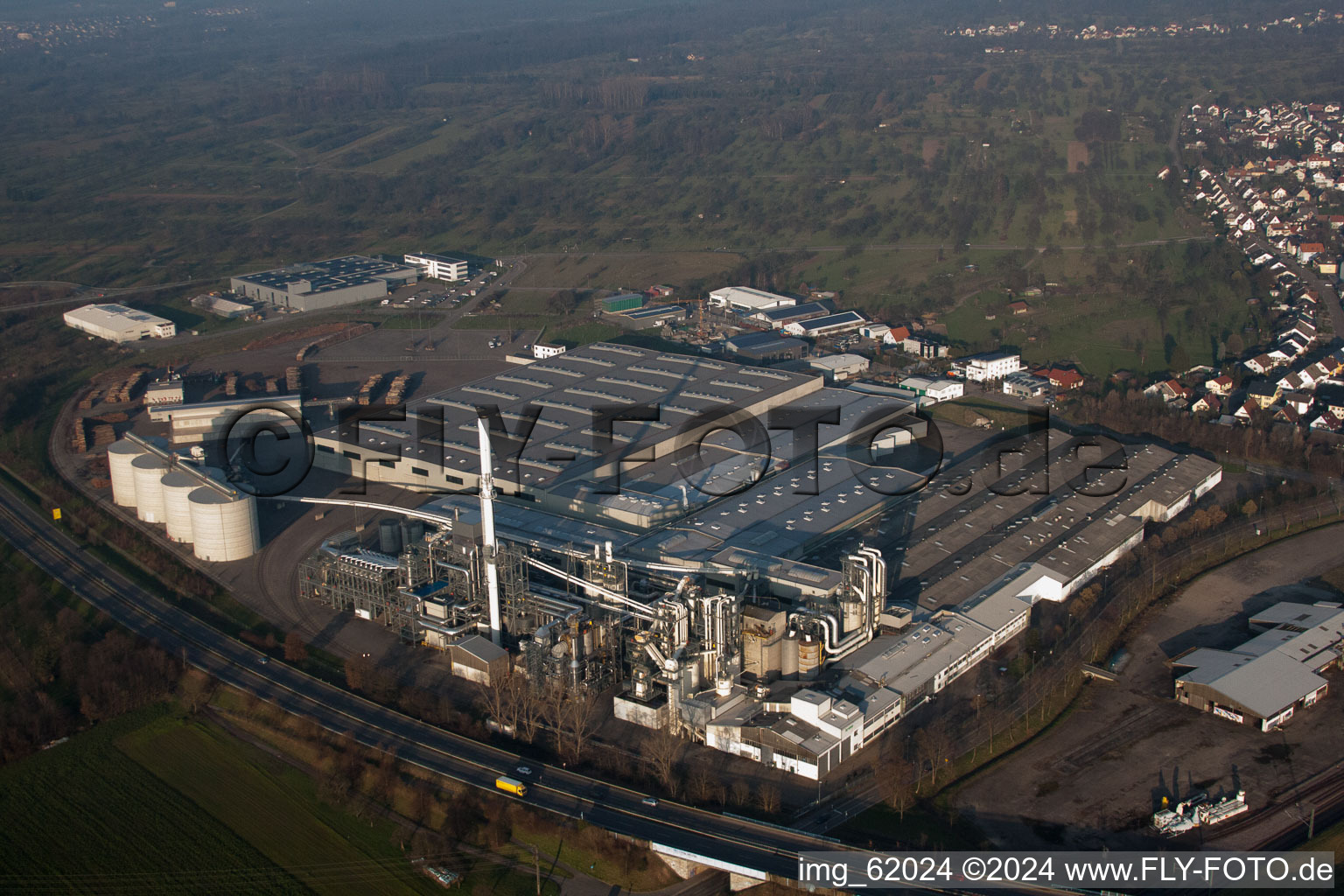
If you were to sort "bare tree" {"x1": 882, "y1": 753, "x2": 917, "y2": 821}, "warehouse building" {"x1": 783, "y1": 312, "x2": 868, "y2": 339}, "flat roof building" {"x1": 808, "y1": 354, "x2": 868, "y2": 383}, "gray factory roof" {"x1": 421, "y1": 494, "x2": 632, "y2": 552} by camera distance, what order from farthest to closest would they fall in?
"warehouse building" {"x1": 783, "y1": 312, "x2": 868, "y2": 339}
"flat roof building" {"x1": 808, "y1": 354, "x2": 868, "y2": 383}
"gray factory roof" {"x1": 421, "y1": 494, "x2": 632, "y2": 552}
"bare tree" {"x1": 882, "y1": 753, "x2": 917, "y2": 821}

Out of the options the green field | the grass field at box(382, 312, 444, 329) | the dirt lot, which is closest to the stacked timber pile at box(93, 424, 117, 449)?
the grass field at box(382, 312, 444, 329)

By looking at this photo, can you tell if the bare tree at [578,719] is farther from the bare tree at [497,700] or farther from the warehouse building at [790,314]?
the warehouse building at [790,314]

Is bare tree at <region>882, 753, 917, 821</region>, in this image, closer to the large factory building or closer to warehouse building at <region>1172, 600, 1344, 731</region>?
the large factory building

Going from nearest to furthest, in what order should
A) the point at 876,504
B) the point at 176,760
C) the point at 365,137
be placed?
the point at 176,760, the point at 876,504, the point at 365,137

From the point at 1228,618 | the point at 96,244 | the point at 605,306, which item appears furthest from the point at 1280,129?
the point at 96,244

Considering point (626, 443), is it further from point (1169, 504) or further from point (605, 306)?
point (605, 306)

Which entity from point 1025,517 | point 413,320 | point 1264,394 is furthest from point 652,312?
point 1025,517
